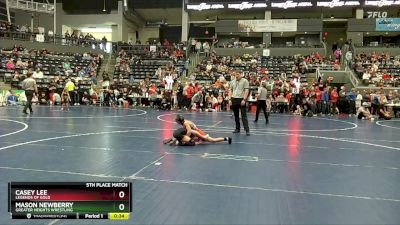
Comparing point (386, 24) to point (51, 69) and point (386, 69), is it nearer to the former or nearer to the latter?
point (386, 69)

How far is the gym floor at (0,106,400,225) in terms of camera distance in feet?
12.6

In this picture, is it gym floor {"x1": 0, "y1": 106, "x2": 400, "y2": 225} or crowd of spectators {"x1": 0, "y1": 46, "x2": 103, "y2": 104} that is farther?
crowd of spectators {"x1": 0, "y1": 46, "x2": 103, "y2": 104}

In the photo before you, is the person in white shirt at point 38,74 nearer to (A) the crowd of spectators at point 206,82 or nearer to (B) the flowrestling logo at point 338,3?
(A) the crowd of spectators at point 206,82

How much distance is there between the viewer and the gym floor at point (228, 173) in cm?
383

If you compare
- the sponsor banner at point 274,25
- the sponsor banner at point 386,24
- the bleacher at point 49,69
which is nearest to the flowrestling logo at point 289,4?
the sponsor banner at point 274,25

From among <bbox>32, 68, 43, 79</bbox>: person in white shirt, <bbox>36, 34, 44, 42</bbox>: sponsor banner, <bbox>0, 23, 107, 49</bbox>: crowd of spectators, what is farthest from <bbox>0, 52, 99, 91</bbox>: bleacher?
<bbox>0, 23, 107, 49</bbox>: crowd of spectators

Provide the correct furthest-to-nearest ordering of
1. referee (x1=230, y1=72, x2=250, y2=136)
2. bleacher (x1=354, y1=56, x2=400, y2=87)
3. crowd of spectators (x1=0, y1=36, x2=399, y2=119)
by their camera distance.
A: 1. bleacher (x1=354, y1=56, x2=400, y2=87)
2. crowd of spectators (x1=0, y1=36, x2=399, y2=119)
3. referee (x1=230, y1=72, x2=250, y2=136)

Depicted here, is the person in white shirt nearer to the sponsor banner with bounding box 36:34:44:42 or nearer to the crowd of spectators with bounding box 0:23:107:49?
the crowd of spectators with bounding box 0:23:107:49

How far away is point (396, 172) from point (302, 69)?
2141 centimetres

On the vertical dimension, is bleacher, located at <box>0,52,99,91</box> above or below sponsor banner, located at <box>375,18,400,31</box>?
below

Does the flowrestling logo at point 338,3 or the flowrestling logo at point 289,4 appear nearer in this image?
the flowrestling logo at point 338,3
